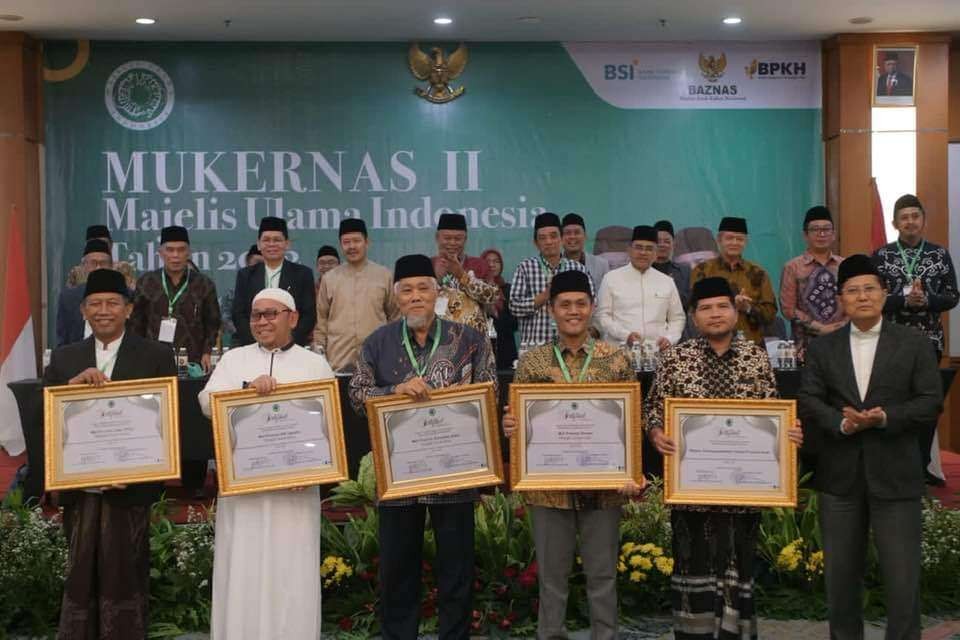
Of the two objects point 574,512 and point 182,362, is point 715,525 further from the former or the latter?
point 182,362

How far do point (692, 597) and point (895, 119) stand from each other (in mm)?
7705

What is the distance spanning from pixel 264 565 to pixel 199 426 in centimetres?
286

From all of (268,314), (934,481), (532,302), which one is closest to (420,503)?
(268,314)

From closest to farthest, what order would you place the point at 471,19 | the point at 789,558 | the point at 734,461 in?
the point at 734,461 < the point at 789,558 < the point at 471,19

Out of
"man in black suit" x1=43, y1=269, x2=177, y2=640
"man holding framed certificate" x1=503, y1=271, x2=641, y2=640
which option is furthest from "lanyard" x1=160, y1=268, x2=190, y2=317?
"man holding framed certificate" x1=503, y1=271, x2=641, y2=640

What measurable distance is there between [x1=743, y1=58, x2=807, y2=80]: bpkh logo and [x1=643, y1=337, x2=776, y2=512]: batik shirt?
723 centimetres

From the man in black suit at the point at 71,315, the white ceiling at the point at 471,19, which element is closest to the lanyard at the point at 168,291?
the man in black suit at the point at 71,315

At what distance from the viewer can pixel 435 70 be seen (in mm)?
10406

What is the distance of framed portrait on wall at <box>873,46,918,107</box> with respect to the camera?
10.3 meters

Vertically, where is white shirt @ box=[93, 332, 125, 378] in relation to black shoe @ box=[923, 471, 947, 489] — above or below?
above

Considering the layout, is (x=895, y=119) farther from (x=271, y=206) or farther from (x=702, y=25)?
(x=271, y=206)

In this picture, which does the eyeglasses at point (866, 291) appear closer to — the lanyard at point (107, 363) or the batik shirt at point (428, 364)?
the batik shirt at point (428, 364)

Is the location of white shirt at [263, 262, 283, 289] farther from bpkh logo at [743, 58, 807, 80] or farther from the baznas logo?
bpkh logo at [743, 58, 807, 80]

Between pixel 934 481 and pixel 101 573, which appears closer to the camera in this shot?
pixel 101 573
